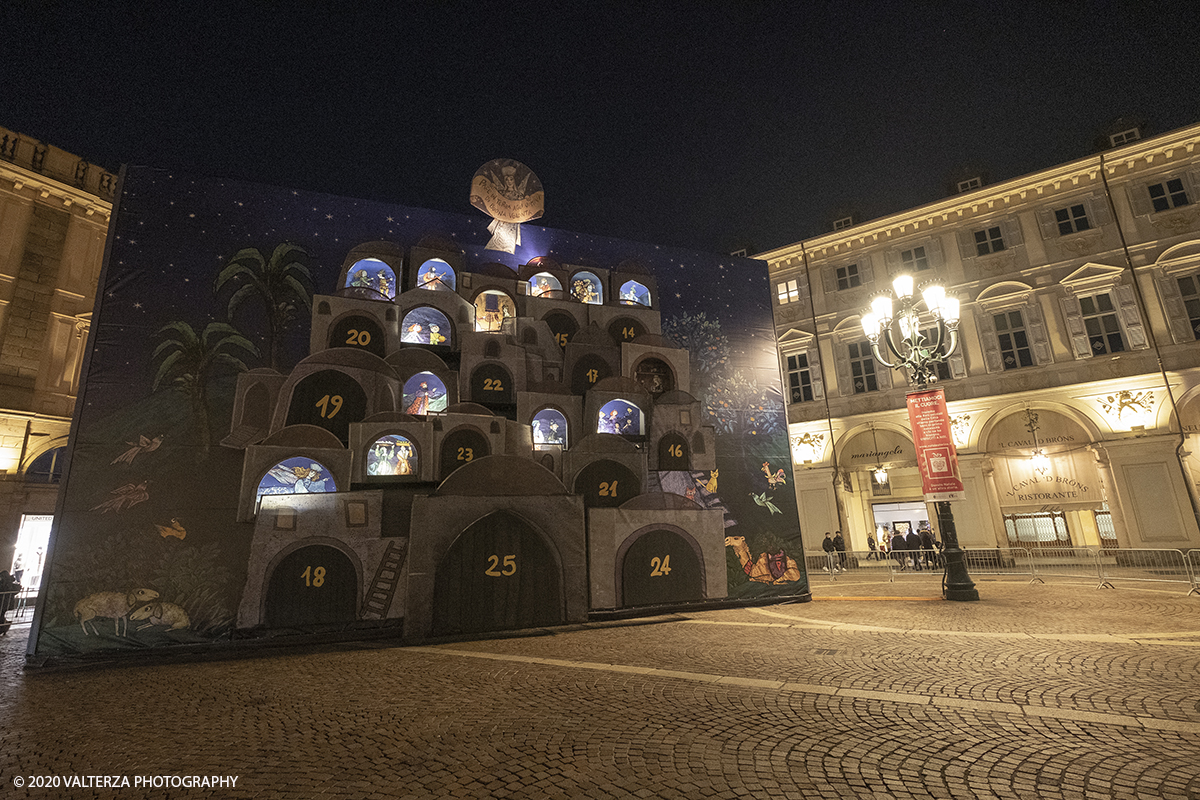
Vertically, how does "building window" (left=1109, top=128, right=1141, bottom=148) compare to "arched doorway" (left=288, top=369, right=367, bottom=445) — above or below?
above

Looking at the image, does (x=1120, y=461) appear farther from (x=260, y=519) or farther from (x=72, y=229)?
(x=72, y=229)

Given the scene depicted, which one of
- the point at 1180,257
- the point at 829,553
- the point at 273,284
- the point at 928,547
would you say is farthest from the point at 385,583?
the point at 1180,257

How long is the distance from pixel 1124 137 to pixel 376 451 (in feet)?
94.1

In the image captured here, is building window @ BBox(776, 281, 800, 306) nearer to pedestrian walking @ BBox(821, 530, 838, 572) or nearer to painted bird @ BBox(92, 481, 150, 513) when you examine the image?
pedestrian walking @ BBox(821, 530, 838, 572)

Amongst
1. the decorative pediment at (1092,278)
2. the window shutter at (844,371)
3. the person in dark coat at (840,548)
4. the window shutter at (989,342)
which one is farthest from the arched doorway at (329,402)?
the decorative pediment at (1092,278)

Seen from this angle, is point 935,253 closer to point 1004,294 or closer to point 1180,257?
point 1004,294

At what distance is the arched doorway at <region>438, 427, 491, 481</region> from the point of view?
10031mm

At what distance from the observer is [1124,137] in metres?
20.3

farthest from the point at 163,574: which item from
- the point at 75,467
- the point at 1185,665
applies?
the point at 1185,665

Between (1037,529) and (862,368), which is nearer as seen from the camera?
(1037,529)

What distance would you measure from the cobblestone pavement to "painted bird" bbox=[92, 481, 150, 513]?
242cm

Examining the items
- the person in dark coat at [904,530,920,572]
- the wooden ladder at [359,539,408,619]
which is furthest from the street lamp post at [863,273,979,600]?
the wooden ladder at [359,539,408,619]

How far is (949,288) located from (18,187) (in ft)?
118

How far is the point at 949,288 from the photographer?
21.8 meters
